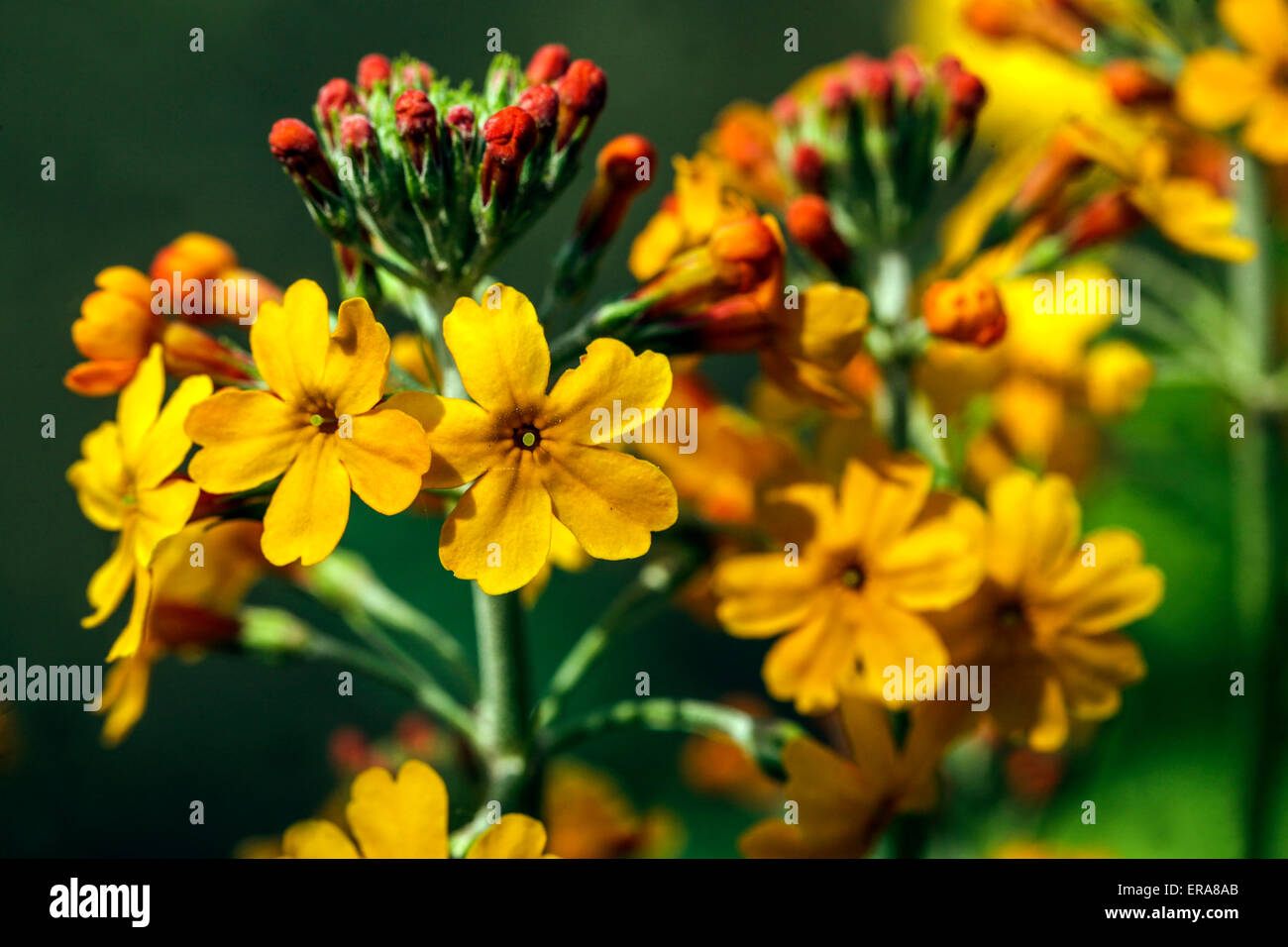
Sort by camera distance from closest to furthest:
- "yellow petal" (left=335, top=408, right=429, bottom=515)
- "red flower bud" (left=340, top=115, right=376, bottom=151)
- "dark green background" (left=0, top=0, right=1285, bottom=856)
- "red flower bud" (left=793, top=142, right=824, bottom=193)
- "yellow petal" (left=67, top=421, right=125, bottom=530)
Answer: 1. "yellow petal" (left=335, top=408, right=429, bottom=515)
2. "red flower bud" (left=340, top=115, right=376, bottom=151)
3. "yellow petal" (left=67, top=421, right=125, bottom=530)
4. "red flower bud" (left=793, top=142, right=824, bottom=193)
5. "dark green background" (left=0, top=0, right=1285, bottom=856)

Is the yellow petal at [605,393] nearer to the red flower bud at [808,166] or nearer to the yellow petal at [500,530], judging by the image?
the yellow petal at [500,530]


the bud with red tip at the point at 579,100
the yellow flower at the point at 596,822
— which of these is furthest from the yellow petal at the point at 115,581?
the yellow flower at the point at 596,822

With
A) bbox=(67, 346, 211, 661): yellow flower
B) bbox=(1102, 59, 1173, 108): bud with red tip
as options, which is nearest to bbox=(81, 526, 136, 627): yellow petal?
bbox=(67, 346, 211, 661): yellow flower

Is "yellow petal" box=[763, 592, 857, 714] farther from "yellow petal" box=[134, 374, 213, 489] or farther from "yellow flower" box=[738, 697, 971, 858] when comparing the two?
"yellow petal" box=[134, 374, 213, 489]

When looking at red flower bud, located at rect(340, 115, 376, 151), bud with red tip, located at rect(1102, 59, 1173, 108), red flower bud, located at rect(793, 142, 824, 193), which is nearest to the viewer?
red flower bud, located at rect(340, 115, 376, 151)

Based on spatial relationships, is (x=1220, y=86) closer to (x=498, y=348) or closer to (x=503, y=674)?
(x=498, y=348)
